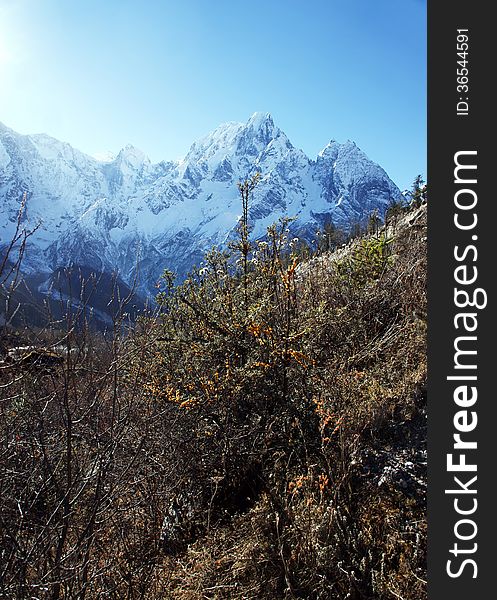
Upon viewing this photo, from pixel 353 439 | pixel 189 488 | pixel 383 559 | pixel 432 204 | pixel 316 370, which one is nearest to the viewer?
pixel 432 204

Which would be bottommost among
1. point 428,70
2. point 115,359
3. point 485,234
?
point 115,359

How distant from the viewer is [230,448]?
390 cm

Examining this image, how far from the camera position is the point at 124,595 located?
2.77m

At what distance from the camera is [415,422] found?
11.3 feet

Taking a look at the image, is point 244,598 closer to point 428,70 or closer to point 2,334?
point 2,334

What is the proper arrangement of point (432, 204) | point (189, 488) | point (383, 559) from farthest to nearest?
point (189, 488) → point (383, 559) → point (432, 204)

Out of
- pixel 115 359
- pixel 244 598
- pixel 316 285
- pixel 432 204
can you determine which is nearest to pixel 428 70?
pixel 432 204

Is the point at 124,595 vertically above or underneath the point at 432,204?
underneath

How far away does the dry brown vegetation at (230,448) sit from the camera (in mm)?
2508

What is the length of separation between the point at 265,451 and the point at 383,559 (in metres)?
1.34

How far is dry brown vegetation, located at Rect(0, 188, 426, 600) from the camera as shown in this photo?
8.23 feet

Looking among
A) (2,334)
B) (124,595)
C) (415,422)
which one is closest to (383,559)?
(415,422)

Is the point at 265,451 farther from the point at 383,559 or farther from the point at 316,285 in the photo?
the point at 316,285

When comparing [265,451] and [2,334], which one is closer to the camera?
[2,334]
